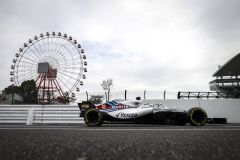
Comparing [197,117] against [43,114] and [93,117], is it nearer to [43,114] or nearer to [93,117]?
[93,117]

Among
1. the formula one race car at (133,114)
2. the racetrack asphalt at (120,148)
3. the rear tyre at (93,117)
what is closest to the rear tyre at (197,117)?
the formula one race car at (133,114)

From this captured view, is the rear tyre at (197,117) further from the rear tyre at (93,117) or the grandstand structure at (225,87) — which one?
the grandstand structure at (225,87)

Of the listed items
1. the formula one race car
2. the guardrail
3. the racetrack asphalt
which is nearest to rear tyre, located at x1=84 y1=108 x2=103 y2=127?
the formula one race car

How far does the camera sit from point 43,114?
12.2 metres

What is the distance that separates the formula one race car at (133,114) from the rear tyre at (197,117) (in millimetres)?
266

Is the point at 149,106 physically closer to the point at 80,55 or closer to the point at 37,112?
the point at 37,112

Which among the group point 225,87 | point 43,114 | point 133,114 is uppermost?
point 225,87

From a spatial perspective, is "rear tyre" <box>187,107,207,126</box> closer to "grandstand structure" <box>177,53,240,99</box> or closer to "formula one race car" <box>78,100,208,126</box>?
"formula one race car" <box>78,100,208,126</box>

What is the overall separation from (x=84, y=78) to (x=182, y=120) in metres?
20.6

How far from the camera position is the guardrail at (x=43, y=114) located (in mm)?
11938

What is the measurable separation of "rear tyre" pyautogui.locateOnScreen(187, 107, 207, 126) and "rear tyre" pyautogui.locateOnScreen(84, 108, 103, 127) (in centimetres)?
335

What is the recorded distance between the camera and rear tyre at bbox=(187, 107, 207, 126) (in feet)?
25.2

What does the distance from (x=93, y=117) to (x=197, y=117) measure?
13.0 ft

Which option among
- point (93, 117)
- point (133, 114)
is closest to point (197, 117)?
point (133, 114)
